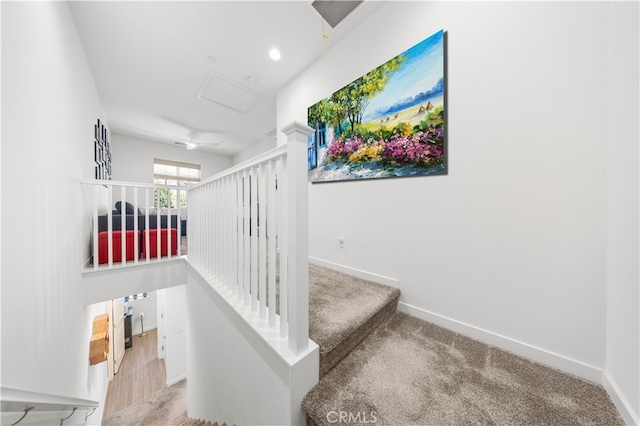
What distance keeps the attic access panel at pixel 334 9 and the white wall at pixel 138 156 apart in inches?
224

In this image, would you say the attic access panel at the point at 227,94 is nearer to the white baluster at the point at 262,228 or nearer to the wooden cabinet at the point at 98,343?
the white baluster at the point at 262,228

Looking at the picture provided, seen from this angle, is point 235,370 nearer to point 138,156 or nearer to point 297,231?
point 297,231

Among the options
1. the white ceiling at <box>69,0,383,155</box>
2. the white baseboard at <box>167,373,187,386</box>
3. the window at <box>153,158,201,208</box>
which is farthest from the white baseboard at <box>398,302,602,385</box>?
the window at <box>153,158,201,208</box>

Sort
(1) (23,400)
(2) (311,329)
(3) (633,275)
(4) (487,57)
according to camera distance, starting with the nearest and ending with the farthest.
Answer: (1) (23,400) < (3) (633,275) < (2) (311,329) < (4) (487,57)

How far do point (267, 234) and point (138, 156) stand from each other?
6.08 m

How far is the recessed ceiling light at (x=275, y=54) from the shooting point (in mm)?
2379

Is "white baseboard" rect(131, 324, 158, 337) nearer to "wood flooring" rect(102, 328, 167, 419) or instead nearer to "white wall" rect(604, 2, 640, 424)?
"wood flooring" rect(102, 328, 167, 419)

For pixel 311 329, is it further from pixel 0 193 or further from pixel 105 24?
pixel 105 24

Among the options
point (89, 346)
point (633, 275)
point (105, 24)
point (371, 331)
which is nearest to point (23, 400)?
point (371, 331)

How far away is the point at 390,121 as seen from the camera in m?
1.83

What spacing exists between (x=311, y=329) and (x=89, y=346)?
3078mm

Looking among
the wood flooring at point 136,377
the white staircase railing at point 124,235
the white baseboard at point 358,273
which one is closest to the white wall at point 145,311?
the wood flooring at point 136,377

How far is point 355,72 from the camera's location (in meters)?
2.12

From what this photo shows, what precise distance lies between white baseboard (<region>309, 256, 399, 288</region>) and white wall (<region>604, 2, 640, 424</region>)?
110cm
